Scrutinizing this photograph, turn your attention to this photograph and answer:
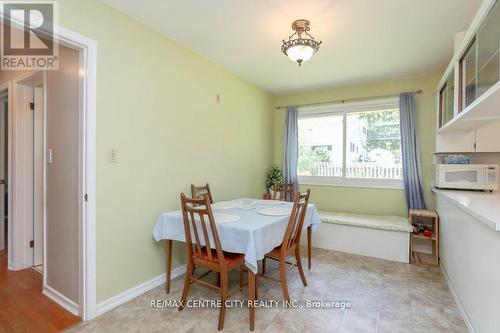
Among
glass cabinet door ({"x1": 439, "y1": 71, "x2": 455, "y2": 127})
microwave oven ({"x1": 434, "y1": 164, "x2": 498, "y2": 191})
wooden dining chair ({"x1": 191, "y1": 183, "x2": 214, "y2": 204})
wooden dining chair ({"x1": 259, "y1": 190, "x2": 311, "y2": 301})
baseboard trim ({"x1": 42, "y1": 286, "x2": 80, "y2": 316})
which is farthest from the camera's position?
wooden dining chair ({"x1": 191, "y1": 183, "x2": 214, "y2": 204})

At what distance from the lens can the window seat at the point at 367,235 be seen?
3211 mm

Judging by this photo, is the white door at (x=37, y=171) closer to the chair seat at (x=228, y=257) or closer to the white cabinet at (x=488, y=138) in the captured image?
the chair seat at (x=228, y=257)

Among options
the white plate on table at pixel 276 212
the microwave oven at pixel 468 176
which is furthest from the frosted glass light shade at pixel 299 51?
the microwave oven at pixel 468 176

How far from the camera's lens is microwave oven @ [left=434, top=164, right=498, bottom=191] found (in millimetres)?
2662

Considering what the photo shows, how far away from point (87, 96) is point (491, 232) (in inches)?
111

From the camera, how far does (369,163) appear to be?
4.00 metres

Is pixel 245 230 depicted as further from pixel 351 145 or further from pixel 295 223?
pixel 351 145

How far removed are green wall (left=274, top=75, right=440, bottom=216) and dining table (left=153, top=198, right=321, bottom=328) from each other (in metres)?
1.98

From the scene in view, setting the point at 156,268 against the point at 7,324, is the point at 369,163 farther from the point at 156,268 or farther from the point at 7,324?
the point at 7,324

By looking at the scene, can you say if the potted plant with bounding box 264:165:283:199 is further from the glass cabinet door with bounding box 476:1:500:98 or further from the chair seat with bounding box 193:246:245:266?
the glass cabinet door with bounding box 476:1:500:98

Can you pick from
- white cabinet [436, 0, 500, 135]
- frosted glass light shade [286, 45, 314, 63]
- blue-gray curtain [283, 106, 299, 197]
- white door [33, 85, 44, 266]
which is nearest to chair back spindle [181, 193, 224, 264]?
frosted glass light shade [286, 45, 314, 63]

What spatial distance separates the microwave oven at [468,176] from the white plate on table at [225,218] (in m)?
2.44

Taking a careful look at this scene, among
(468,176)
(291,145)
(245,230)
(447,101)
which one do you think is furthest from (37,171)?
(468,176)

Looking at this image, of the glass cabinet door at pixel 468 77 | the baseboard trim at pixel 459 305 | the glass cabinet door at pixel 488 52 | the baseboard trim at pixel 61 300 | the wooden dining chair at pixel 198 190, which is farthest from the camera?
the wooden dining chair at pixel 198 190
